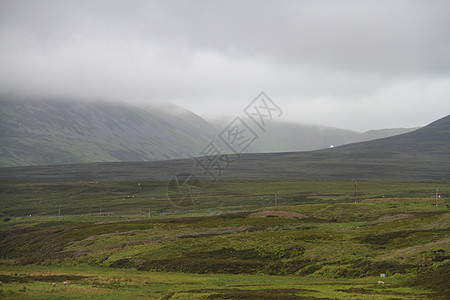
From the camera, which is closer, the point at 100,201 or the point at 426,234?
the point at 426,234

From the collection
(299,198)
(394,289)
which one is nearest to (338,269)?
(394,289)

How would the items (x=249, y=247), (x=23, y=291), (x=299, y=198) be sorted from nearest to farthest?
(x=23, y=291) → (x=249, y=247) → (x=299, y=198)

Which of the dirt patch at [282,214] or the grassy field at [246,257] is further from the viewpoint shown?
the dirt patch at [282,214]

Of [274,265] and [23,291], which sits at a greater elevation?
[23,291]

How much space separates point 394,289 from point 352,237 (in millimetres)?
30534

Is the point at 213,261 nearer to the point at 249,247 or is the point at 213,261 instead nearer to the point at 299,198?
the point at 249,247

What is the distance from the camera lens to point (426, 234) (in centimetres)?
6575

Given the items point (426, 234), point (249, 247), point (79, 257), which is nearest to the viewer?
point (426, 234)

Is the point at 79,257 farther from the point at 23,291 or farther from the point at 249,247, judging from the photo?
the point at 23,291

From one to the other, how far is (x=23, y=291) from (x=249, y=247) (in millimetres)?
36642

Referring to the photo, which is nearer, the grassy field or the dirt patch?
the grassy field

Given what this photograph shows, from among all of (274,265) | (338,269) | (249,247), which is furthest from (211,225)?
(338,269)

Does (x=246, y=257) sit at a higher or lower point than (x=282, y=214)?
lower

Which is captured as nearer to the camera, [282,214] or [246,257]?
[246,257]
